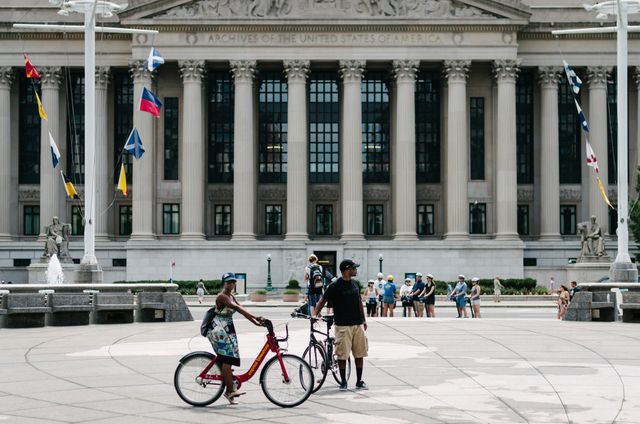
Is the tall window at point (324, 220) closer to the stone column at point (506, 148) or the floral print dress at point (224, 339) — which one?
the stone column at point (506, 148)

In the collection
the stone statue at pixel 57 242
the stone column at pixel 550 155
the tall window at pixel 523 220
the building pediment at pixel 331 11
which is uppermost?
the building pediment at pixel 331 11

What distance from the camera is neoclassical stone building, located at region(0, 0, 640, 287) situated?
71.9m

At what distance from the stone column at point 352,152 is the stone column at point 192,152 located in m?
10.1

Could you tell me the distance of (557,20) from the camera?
248ft

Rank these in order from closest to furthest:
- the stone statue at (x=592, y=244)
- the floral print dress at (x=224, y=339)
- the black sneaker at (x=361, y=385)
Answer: the floral print dress at (x=224, y=339), the black sneaker at (x=361, y=385), the stone statue at (x=592, y=244)

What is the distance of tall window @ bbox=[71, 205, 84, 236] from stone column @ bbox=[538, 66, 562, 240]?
111ft

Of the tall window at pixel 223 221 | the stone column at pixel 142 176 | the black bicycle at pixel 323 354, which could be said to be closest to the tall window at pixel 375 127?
the tall window at pixel 223 221

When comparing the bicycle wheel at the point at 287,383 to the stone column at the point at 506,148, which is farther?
the stone column at the point at 506,148

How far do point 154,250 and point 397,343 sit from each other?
4641cm

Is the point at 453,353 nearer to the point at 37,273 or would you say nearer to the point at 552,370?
the point at 552,370

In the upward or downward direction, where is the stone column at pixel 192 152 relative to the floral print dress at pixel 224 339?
upward

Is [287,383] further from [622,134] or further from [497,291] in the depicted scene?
[497,291]

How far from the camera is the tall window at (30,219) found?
3034 inches

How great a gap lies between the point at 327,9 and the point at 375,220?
15680 mm
